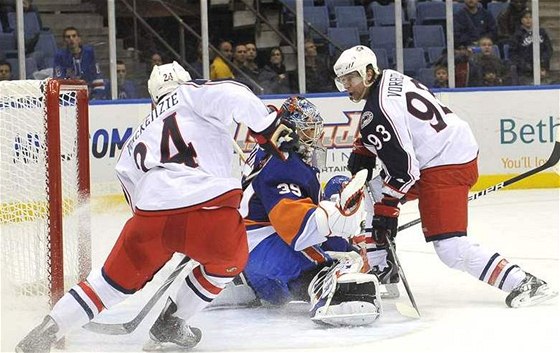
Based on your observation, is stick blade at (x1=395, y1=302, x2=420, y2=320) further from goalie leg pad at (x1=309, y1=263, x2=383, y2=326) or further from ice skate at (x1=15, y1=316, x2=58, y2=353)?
ice skate at (x1=15, y1=316, x2=58, y2=353)

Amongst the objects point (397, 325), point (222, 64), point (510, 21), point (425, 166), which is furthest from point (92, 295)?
point (510, 21)

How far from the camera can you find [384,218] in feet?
14.6

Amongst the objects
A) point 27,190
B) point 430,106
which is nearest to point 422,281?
point 430,106

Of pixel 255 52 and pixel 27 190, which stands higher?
pixel 255 52

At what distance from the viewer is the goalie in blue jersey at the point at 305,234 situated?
3.92m

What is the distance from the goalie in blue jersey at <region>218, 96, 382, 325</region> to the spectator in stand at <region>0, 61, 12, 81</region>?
Result: 364 centimetres

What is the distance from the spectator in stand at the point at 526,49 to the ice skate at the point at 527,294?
13.6 feet

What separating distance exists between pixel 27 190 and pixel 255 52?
4.26 m

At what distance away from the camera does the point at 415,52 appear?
27.3 feet

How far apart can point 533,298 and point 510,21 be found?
4404 mm

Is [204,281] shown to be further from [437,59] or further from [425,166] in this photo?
[437,59]

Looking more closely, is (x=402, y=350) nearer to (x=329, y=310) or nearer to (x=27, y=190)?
(x=329, y=310)

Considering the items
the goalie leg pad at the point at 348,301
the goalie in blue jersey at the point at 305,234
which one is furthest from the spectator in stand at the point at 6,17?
the goalie leg pad at the point at 348,301

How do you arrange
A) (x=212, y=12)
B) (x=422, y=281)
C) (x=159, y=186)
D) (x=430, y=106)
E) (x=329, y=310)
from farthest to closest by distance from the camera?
(x=212, y=12) → (x=422, y=281) → (x=430, y=106) → (x=329, y=310) → (x=159, y=186)
